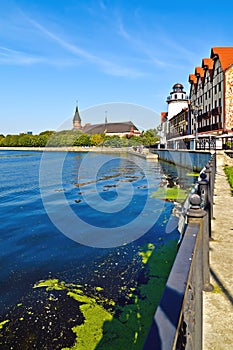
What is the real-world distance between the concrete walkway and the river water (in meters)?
1.75

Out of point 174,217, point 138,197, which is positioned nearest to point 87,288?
point 174,217

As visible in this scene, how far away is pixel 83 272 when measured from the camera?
7.69 metres

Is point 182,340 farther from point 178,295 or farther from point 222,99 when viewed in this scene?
point 222,99

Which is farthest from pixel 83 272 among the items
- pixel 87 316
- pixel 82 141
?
pixel 82 141

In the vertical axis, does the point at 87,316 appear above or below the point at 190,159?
below

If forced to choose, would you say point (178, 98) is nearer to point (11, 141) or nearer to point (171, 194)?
point (171, 194)

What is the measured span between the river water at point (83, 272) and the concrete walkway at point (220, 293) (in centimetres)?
175

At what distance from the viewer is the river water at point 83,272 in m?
5.20

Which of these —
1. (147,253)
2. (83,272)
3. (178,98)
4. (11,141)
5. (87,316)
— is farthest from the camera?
(11,141)

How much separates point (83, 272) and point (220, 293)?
4706 mm

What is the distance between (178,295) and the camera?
1553mm

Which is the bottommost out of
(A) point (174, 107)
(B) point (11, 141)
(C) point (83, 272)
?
(C) point (83, 272)

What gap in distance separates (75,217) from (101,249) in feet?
14.8

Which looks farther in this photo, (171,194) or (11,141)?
(11,141)
